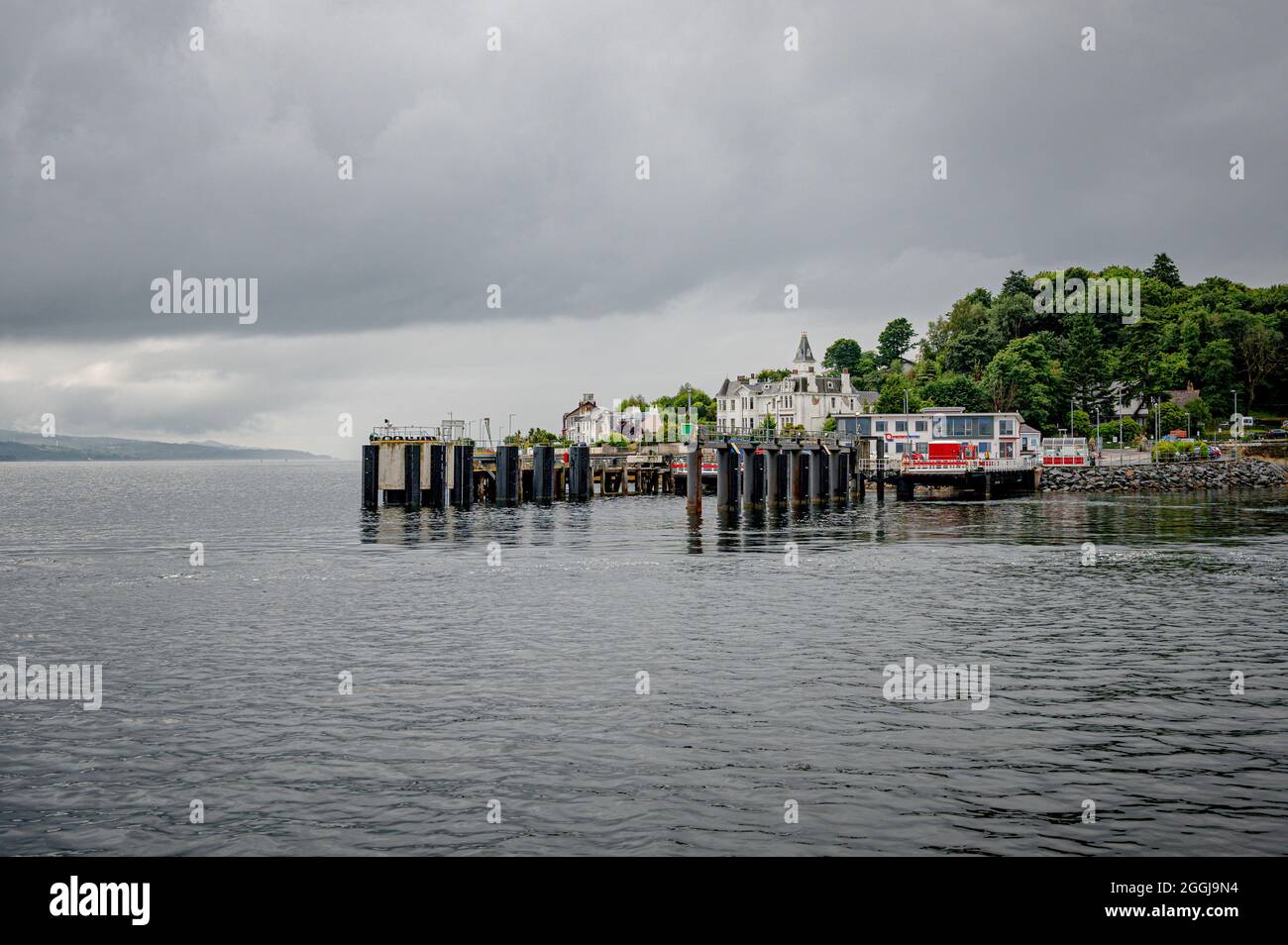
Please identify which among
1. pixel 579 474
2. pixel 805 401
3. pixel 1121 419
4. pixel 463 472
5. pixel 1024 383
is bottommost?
pixel 579 474

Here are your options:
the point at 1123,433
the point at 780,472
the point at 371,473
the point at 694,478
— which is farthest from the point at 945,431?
the point at 371,473

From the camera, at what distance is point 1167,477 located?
128m

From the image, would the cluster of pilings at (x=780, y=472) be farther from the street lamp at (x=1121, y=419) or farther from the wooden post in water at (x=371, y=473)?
the street lamp at (x=1121, y=419)

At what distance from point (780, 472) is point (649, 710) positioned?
75.1 metres

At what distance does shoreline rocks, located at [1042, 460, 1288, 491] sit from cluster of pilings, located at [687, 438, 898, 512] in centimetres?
3110

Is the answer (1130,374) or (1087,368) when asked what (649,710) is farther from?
(1130,374)

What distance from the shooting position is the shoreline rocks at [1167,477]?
408ft

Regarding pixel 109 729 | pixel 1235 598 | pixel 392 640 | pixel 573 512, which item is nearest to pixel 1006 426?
pixel 573 512

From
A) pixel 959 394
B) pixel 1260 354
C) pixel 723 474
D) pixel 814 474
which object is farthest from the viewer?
pixel 1260 354

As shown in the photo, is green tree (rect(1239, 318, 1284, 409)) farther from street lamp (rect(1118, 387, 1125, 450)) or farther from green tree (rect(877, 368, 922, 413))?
green tree (rect(877, 368, 922, 413))

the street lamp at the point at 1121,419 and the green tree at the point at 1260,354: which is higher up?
the green tree at the point at 1260,354

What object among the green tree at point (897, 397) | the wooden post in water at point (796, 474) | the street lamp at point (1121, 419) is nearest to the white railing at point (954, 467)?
the wooden post in water at point (796, 474)

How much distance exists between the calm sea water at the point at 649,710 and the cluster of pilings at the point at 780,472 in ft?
131

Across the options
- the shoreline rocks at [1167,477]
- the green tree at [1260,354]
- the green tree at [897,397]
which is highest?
the green tree at [1260,354]
